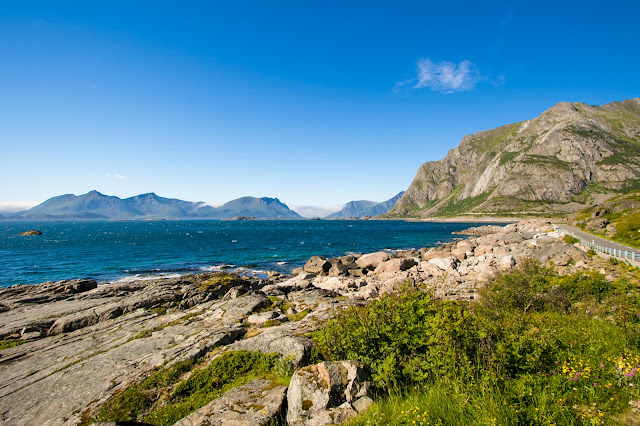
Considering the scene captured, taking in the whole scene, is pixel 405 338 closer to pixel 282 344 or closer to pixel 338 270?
pixel 282 344

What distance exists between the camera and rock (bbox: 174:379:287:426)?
5895mm

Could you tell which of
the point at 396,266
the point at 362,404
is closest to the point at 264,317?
the point at 362,404

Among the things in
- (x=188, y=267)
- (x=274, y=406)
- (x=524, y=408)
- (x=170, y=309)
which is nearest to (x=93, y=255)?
(x=188, y=267)

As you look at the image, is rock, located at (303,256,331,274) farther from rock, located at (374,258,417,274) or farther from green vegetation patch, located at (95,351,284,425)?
green vegetation patch, located at (95,351,284,425)

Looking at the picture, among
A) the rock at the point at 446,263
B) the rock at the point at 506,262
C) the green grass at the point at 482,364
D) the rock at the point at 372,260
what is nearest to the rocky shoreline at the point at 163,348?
the green grass at the point at 482,364

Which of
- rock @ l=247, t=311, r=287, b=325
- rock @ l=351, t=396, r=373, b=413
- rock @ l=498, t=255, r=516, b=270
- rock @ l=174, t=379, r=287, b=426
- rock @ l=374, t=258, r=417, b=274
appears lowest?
rock @ l=374, t=258, r=417, b=274

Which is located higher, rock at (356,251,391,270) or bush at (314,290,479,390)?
bush at (314,290,479,390)

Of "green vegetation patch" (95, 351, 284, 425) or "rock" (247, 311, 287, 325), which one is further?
"rock" (247, 311, 287, 325)

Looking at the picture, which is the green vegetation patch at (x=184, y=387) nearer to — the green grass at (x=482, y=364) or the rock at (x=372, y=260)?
the green grass at (x=482, y=364)

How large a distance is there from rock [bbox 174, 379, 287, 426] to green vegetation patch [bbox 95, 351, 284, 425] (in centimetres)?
90

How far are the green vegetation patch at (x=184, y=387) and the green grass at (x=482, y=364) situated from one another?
239 cm

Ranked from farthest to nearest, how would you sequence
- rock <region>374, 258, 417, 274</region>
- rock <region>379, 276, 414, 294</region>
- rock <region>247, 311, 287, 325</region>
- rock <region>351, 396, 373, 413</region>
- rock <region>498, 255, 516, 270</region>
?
rock <region>374, 258, 417, 274</region> → rock <region>498, 255, 516, 270</region> → rock <region>247, 311, 287, 325</region> → rock <region>379, 276, 414, 294</region> → rock <region>351, 396, 373, 413</region>

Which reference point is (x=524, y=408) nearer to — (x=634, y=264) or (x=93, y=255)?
(x=634, y=264)

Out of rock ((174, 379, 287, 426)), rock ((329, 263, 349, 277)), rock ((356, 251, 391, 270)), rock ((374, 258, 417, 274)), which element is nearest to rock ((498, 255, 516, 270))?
rock ((374, 258, 417, 274))
